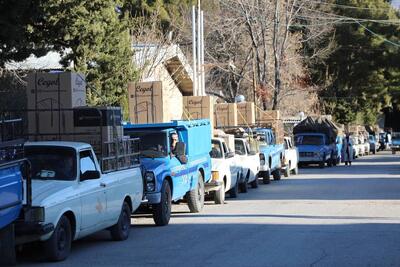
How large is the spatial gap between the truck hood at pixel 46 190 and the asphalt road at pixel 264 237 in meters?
1.01

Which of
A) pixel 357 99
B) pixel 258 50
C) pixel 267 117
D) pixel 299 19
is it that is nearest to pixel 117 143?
pixel 267 117

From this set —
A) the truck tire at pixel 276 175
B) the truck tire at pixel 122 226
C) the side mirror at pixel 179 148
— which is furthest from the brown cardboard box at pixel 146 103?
the truck tire at pixel 276 175

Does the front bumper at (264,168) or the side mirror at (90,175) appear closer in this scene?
the side mirror at (90,175)

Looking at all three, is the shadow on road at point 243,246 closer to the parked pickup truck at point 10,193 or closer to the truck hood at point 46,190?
the truck hood at point 46,190

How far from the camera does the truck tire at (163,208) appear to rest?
52.5 feet

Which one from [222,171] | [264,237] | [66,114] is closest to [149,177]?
[66,114]

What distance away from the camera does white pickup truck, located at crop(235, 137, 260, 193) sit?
2530cm

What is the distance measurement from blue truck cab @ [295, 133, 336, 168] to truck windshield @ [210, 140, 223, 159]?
21871 mm

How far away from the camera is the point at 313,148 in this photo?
43750mm

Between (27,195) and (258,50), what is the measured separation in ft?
125

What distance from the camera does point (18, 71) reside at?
28531 mm

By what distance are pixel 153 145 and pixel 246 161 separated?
29.7ft

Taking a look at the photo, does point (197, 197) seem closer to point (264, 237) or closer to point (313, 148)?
point (264, 237)

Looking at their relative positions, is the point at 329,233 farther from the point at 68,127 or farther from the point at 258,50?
the point at 258,50
